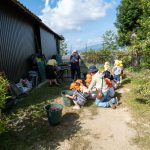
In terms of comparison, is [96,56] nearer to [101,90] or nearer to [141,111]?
[101,90]

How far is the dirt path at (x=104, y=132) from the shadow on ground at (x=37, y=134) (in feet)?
0.79

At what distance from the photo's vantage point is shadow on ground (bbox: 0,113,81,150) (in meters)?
5.53

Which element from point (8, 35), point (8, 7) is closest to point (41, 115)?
point (8, 35)

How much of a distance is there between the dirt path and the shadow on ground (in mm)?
242

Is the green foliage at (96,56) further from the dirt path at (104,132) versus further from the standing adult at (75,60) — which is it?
the dirt path at (104,132)

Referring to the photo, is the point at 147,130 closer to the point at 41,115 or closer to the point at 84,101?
the point at 84,101

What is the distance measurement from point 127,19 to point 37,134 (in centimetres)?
1341

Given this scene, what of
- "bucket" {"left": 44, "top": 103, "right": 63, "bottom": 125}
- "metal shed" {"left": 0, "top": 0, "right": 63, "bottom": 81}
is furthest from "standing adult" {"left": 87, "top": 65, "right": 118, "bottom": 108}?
"metal shed" {"left": 0, "top": 0, "right": 63, "bottom": 81}

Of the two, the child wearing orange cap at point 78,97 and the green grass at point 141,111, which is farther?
the child wearing orange cap at point 78,97

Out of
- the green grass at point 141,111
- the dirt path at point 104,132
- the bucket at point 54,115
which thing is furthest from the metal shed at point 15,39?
the green grass at point 141,111

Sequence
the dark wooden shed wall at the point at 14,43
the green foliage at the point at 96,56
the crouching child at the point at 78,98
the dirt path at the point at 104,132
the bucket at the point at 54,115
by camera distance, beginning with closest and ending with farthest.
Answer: the dirt path at the point at 104,132 < the bucket at the point at 54,115 < the crouching child at the point at 78,98 < the dark wooden shed wall at the point at 14,43 < the green foliage at the point at 96,56

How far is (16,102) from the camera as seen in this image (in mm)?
8820

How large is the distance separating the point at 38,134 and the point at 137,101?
4.12 meters

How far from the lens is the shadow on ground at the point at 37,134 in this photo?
5531 millimetres
